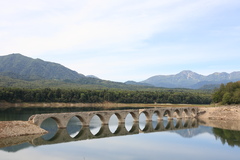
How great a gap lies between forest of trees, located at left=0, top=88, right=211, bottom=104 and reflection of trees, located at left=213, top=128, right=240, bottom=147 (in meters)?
65.7

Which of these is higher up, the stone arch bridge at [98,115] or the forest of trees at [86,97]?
the forest of trees at [86,97]

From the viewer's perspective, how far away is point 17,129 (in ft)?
142

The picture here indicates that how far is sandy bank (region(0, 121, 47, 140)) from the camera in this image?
41938mm

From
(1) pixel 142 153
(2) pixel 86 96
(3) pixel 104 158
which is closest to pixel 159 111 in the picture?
(1) pixel 142 153

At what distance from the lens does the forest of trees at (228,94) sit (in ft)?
264

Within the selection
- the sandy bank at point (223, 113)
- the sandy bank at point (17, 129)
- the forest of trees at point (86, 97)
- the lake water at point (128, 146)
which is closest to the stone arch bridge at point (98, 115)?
the sandy bank at point (17, 129)

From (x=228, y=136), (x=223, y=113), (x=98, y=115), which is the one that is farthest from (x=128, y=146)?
(x=223, y=113)

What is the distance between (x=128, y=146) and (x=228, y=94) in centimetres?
5325

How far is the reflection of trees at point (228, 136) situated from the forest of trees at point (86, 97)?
6572 centimetres

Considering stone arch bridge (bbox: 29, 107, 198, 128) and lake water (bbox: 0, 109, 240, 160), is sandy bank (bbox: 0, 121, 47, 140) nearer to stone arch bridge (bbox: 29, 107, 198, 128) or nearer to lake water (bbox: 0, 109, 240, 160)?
stone arch bridge (bbox: 29, 107, 198, 128)

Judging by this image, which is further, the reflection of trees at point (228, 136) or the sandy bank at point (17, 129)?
the reflection of trees at point (228, 136)

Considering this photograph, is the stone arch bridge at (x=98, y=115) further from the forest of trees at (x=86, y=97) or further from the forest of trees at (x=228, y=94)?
the forest of trees at (x=86, y=97)

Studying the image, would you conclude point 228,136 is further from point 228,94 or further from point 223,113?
point 228,94

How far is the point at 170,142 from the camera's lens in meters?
47.2
